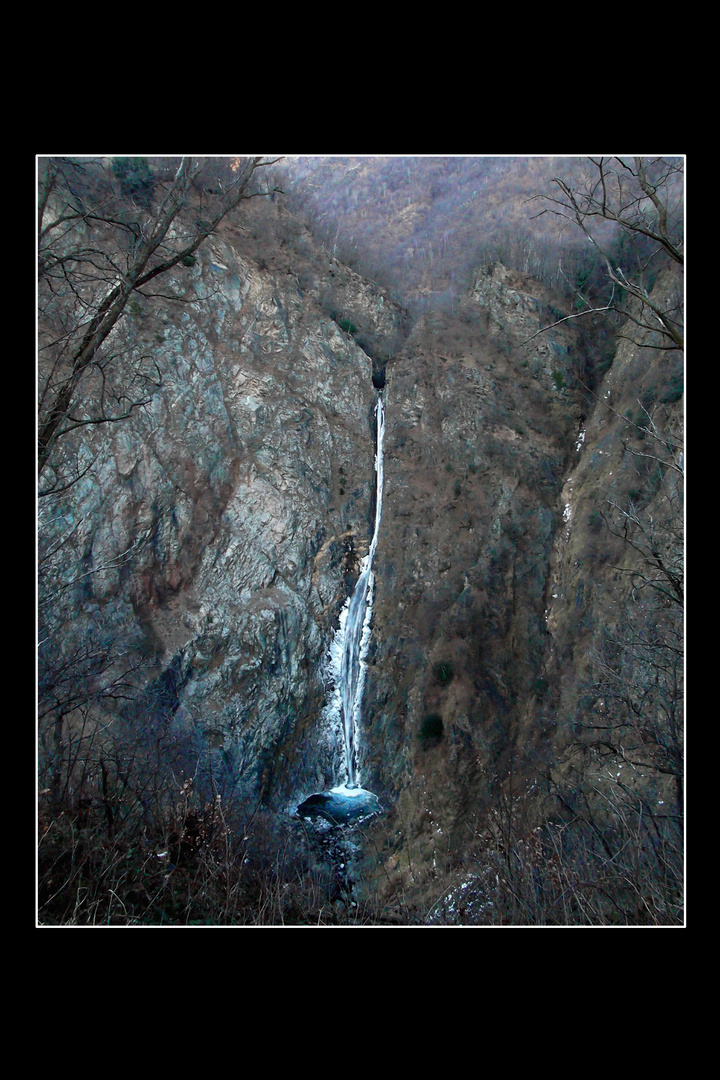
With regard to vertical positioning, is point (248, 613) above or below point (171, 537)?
below

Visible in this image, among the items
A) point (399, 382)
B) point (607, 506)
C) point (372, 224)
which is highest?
point (372, 224)

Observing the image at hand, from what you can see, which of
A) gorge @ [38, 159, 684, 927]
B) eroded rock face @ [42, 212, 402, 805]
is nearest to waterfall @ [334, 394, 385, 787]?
gorge @ [38, 159, 684, 927]

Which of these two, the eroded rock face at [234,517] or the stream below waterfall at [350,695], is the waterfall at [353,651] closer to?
the stream below waterfall at [350,695]

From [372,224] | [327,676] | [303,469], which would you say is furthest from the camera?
[372,224]

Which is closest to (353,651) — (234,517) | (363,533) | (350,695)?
(350,695)

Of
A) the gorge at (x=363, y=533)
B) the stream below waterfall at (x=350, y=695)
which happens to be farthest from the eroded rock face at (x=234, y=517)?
the stream below waterfall at (x=350, y=695)

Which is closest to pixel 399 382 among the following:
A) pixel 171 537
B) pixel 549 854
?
pixel 171 537

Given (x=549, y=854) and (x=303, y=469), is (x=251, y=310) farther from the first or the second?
(x=549, y=854)
